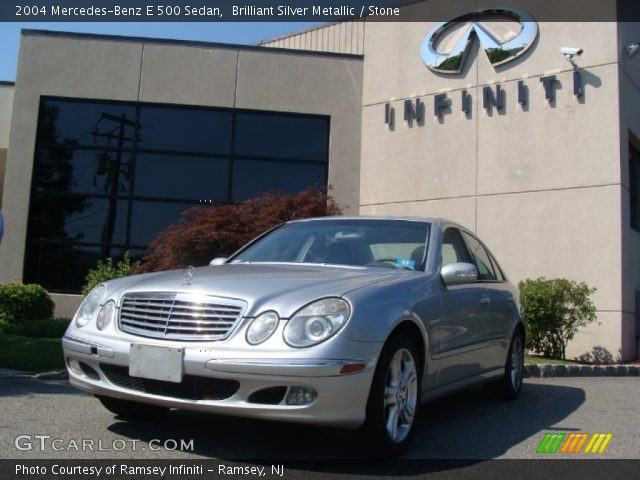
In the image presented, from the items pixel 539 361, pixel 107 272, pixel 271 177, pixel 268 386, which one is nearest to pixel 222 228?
pixel 107 272

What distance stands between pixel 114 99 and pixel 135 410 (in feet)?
33.9

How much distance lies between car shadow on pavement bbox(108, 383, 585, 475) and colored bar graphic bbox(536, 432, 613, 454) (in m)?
0.16

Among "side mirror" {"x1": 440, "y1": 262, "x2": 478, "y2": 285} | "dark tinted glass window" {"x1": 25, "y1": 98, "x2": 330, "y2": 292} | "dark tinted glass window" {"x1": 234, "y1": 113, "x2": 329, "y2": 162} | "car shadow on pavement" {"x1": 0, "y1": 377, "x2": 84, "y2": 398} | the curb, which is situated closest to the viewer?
"side mirror" {"x1": 440, "y1": 262, "x2": 478, "y2": 285}

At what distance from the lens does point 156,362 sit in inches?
145

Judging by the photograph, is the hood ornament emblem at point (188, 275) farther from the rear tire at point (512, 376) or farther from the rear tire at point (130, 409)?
the rear tire at point (512, 376)

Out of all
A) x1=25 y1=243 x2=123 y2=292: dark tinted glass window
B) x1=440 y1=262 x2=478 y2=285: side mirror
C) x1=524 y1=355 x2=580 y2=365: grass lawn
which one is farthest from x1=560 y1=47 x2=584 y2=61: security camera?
x1=25 y1=243 x2=123 y2=292: dark tinted glass window

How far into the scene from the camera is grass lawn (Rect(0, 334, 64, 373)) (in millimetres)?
Answer: 7282

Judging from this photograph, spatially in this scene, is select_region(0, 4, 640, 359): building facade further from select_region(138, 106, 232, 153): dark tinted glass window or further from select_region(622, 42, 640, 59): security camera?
Result: select_region(622, 42, 640, 59): security camera

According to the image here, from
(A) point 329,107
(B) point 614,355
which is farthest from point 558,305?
(A) point 329,107

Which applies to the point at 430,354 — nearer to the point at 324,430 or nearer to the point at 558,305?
the point at 324,430

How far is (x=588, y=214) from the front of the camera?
1126cm

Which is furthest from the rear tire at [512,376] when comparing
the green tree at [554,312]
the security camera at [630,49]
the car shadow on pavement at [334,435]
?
the security camera at [630,49]

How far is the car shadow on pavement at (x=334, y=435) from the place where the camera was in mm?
3959

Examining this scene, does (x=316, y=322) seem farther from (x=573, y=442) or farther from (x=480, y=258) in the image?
(x=480, y=258)
